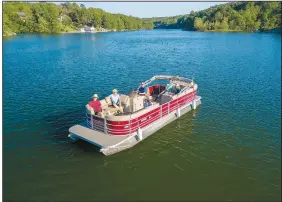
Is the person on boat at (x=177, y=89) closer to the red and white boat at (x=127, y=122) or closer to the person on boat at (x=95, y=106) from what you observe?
the red and white boat at (x=127, y=122)

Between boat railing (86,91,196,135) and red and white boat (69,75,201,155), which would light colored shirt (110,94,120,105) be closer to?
red and white boat (69,75,201,155)

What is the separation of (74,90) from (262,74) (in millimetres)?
25249

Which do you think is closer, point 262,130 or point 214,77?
point 262,130

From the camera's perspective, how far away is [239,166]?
15.2m

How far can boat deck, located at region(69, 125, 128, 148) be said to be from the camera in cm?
1598

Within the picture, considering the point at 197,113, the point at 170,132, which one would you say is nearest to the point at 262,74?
the point at 197,113

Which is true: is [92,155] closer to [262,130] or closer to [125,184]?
[125,184]

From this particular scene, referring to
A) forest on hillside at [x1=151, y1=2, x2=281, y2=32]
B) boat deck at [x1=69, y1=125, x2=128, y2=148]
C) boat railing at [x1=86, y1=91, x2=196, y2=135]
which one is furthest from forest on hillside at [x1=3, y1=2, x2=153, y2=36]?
boat railing at [x1=86, y1=91, x2=196, y2=135]

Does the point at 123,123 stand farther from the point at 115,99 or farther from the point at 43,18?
the point at 43,18

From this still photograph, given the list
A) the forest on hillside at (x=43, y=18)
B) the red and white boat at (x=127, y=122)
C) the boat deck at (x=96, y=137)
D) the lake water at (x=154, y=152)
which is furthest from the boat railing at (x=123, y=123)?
the forest on hillside at (x=43, y=18)

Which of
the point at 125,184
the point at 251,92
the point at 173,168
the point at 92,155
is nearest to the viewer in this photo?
the point at 125,184

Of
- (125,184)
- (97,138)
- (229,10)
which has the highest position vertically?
(229,10)

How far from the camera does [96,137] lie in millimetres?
16594

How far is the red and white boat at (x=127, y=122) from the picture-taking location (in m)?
16.4
